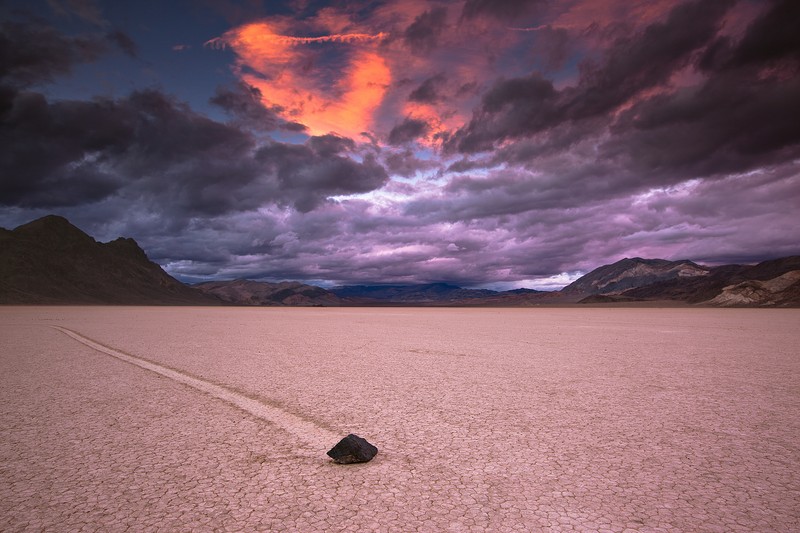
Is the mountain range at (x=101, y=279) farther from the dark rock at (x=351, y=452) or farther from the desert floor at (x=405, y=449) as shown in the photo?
the dark rock at (x=351, y=452)

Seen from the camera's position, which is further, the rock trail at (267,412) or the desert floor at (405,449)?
the rock trail at (267,412)

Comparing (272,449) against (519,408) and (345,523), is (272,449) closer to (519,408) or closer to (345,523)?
(345,523)

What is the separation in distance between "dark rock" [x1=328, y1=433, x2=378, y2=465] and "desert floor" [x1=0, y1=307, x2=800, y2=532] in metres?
0.13

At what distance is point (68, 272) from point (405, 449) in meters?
190

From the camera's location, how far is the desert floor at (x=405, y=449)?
13.4 ft

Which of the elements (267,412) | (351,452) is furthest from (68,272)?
(351,452)

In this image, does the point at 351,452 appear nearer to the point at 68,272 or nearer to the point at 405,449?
the point at 405,449

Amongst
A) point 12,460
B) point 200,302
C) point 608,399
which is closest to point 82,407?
point 12,460

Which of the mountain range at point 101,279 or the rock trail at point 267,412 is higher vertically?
Result: the mountain range at point 101,279

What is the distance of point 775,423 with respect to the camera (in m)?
6.77

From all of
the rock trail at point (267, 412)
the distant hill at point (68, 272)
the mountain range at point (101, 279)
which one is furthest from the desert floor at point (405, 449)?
the distant hill at point (68, 272)

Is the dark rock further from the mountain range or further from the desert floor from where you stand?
the mountain range

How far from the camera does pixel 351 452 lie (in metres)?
5.27

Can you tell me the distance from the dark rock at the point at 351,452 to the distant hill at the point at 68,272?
6083 inches
